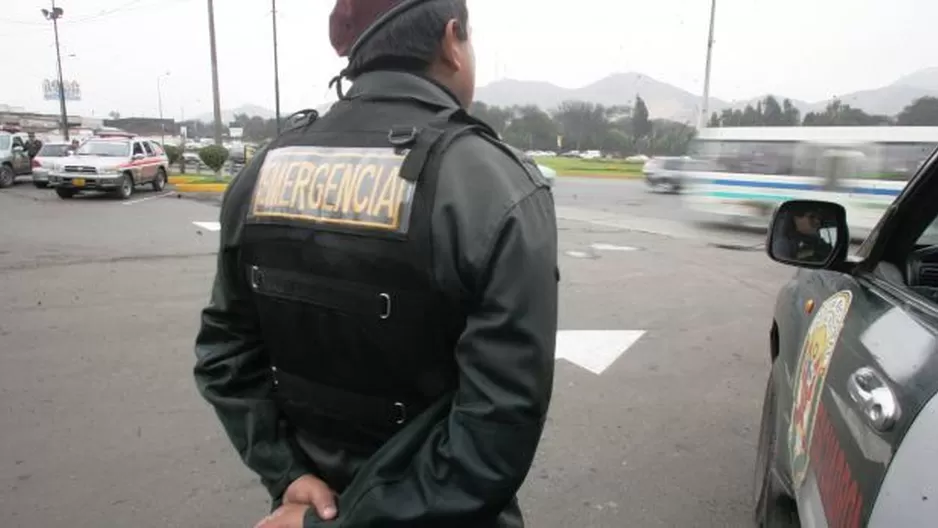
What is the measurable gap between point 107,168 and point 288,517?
19.0 meters

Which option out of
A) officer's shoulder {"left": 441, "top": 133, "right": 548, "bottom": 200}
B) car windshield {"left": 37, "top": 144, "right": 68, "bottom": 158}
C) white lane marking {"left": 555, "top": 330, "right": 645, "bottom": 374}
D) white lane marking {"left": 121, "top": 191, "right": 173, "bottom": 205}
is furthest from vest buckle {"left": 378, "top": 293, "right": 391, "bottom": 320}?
car windshield {"left": 37, "top": 144, "right": 68, "bottom": 158}

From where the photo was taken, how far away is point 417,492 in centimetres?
124

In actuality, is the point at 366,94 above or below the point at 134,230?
above

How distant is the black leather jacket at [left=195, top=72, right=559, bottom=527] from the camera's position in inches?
46.1

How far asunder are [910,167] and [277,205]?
15.7 metres

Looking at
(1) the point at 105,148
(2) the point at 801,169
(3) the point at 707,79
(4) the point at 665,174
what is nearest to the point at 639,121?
(3) the point at 707,79

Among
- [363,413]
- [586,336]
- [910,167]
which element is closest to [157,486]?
[363,413]

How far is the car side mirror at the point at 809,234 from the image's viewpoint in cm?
209

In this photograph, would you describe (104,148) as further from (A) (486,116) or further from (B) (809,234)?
(B) (809,234)

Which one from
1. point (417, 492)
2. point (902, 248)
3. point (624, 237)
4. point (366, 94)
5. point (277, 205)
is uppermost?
point (366, 94)

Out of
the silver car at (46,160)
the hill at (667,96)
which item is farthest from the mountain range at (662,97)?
the silver car at (46,160)

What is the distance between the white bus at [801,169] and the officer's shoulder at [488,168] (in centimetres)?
1352

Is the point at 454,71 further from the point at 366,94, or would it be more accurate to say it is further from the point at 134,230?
the point at 134,230

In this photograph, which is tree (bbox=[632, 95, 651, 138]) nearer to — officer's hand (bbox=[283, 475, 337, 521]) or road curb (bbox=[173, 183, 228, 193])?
road curb (bbox=[173, 183, 228, 193])
